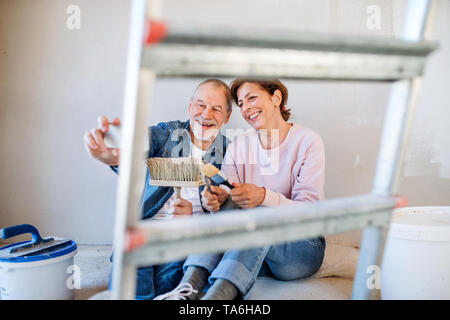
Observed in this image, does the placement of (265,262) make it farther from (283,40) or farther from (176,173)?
(283,40)

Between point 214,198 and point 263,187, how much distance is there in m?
0.17

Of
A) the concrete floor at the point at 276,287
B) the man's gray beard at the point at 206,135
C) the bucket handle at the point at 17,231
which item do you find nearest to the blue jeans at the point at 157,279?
the concrete floor at the point at 276,287

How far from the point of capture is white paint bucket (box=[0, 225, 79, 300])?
117cm

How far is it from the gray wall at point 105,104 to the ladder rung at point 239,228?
1.23m

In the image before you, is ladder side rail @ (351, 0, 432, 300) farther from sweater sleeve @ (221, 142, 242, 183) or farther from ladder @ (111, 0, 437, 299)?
sweater sleeve @ (221, 142, 242, 183)

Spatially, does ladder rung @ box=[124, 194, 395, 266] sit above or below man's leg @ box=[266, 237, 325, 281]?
above

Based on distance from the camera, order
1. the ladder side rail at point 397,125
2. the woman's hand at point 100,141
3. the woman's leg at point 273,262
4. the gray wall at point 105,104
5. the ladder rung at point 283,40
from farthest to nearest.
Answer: the gray wall at point 105,104 → the woman's leg at point 273,262 → the woman's hand at point 100,141 → the ladder side rail at point 397,125 → the ladder rung at point 283,40

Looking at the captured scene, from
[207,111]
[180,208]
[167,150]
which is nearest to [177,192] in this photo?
[180,208]

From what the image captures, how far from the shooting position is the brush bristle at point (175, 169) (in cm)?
134

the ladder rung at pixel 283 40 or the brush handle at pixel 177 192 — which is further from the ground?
the ladder rung at pixel 283 40

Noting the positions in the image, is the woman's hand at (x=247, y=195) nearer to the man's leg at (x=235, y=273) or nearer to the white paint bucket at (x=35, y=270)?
the man's leg at (x=235, y=273)

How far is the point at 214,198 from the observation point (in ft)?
4.45

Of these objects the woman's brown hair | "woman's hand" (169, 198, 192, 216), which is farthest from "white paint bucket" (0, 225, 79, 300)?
the woman's brown hair
